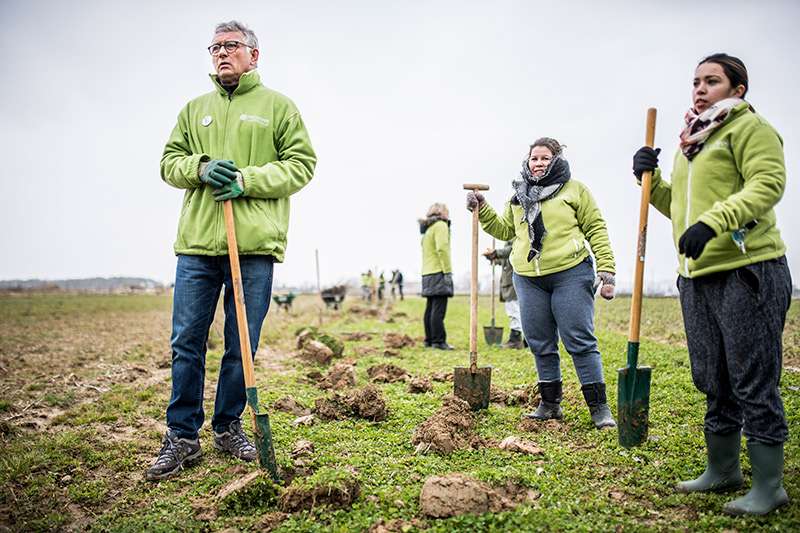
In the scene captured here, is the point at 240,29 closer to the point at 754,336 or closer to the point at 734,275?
the point at 734,275

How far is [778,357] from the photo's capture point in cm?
267

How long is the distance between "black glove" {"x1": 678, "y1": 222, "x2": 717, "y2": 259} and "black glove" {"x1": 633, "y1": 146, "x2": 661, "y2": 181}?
88cm

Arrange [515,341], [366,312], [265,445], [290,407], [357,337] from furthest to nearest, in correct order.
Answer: [366,312] < [357,337] < [515,341] < [290,407] < [265,445]

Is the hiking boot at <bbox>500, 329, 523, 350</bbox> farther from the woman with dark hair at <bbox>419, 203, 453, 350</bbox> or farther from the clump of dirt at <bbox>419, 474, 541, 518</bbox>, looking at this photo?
the clump of dirt at <bbox>419, 474, 541, 518</bbox>

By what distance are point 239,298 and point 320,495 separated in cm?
129

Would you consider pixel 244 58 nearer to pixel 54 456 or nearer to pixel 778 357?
pixel 54 456

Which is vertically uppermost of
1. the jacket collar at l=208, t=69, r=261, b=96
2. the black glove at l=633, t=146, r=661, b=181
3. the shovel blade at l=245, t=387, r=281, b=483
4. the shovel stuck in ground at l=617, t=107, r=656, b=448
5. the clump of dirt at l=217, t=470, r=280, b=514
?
the jacket collar at l=208, t=69, r=261, b=96

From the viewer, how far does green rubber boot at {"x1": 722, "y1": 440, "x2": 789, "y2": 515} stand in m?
2.66

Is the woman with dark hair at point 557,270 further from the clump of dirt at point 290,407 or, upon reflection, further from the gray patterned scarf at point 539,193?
the clump of dirt at point 290,407

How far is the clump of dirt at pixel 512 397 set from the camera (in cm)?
527

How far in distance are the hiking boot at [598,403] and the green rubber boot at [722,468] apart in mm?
1250

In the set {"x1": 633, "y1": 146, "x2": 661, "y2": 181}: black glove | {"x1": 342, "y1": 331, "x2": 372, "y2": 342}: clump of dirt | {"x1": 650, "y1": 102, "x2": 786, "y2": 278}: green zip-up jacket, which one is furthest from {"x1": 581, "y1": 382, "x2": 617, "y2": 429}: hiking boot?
{"x1": 342, "y1": 331, "x2": 372, "y2": 342}: clump of dirt

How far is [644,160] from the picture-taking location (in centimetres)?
336

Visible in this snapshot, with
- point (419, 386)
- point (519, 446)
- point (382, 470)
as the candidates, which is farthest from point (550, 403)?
point (382, 470)
